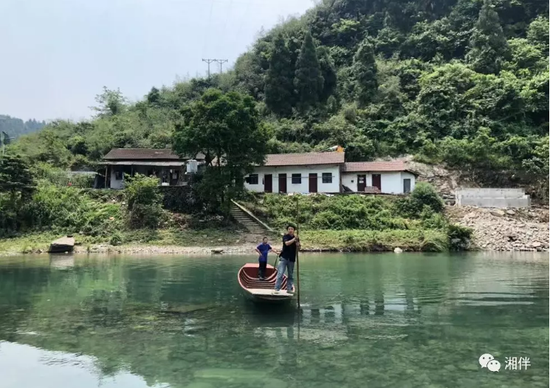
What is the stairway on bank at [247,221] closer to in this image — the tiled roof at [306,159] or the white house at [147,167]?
the tiled roof at [306,159]

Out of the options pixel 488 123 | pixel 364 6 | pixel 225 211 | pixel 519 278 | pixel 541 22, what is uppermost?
pixel 364 6

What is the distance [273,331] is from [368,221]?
2259 cm

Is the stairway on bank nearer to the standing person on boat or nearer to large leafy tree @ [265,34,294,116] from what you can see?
the standing person on boat

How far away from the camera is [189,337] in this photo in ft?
31.4

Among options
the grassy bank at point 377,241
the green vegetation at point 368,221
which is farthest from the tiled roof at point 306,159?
the grassy bank at point 377,241

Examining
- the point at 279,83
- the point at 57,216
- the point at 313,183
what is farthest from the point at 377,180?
the point at 57,216

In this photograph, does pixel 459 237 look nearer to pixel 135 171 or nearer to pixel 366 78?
pixel 135 171

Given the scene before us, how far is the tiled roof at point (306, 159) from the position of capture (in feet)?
123

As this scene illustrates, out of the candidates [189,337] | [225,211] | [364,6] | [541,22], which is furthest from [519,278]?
[364,6]

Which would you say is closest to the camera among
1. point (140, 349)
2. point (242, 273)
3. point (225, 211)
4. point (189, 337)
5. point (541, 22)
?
point (140, 349)

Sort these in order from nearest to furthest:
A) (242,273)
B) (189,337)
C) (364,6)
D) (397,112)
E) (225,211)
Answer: (189,337) → (242,273) → (225,211) → (397,112) → (364,6)

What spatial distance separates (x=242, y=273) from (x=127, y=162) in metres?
29.0

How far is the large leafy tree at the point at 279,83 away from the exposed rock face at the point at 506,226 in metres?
27.0

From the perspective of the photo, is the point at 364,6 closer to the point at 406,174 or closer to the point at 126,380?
the point at 406,174
